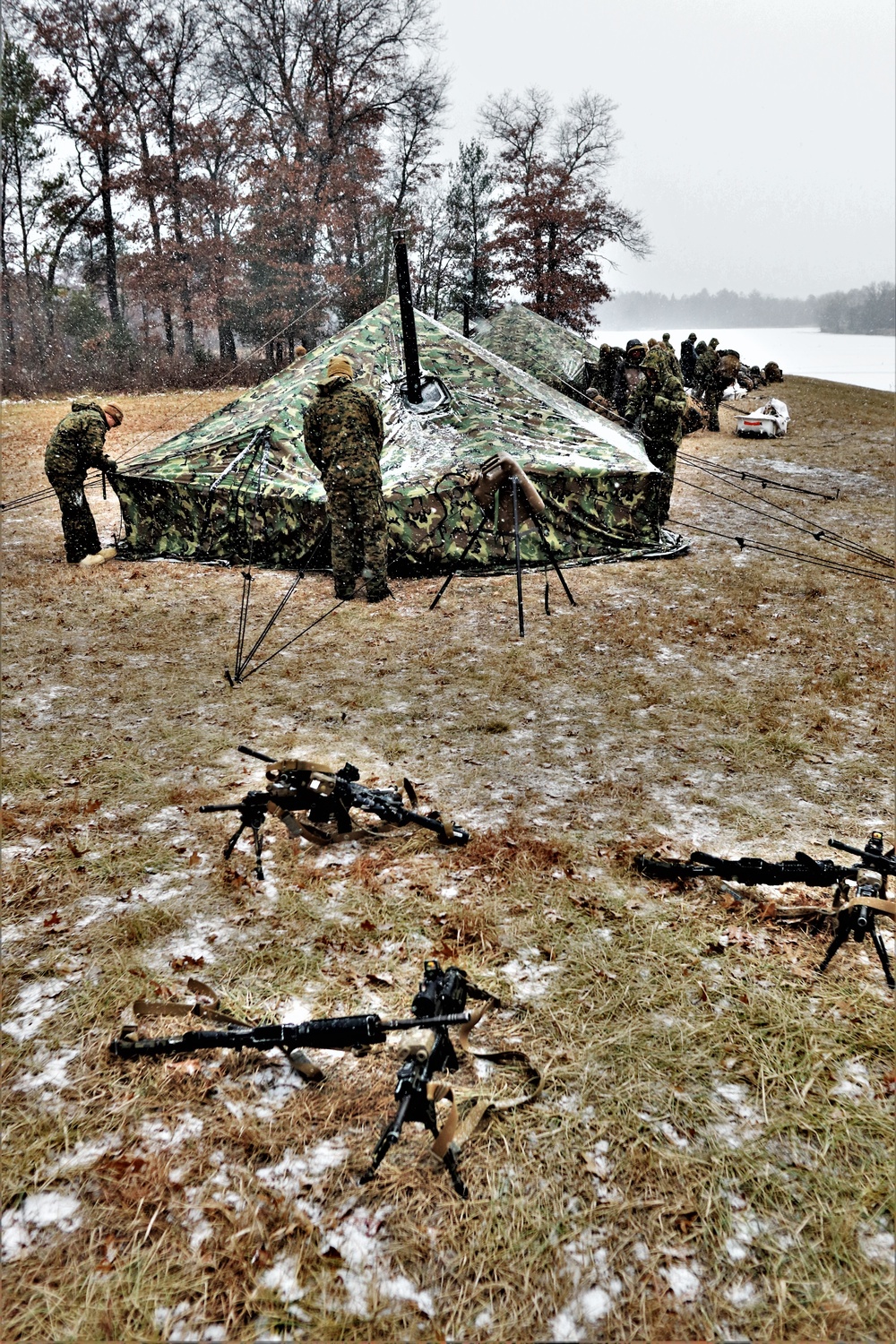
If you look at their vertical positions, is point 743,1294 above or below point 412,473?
below

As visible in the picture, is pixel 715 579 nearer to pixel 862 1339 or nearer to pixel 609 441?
pixel 609 441

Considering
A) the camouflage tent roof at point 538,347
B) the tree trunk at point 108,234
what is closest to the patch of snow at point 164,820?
the camouflage tent roof at point 538,347

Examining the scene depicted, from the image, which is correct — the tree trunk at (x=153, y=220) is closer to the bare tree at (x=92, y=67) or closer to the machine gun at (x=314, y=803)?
the bare tree at (x=92, y=67)

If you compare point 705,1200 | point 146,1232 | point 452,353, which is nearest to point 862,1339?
point 705,1200

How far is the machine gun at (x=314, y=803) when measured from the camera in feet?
12.2

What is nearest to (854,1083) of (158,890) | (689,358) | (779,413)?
(158,890)

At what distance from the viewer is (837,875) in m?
3.29

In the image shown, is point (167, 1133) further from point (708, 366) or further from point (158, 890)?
point (708, 366)

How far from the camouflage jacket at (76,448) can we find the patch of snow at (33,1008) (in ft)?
23.9

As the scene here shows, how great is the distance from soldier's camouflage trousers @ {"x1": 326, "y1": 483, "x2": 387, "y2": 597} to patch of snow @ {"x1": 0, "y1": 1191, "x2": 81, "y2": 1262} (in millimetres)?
6055

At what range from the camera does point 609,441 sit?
9.23 m

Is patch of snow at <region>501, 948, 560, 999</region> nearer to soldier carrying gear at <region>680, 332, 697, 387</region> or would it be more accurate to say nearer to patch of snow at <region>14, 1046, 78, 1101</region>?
patch of snow at <region>14, 1046, 78, 1101</region>

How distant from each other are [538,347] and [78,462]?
42.3 feet

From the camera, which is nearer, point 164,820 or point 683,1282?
point 683,1282
